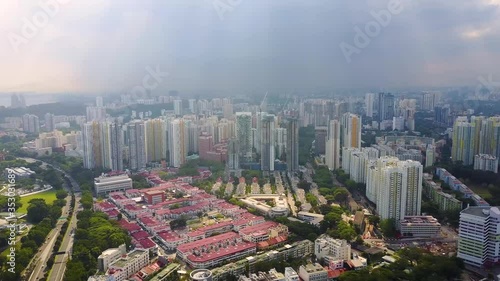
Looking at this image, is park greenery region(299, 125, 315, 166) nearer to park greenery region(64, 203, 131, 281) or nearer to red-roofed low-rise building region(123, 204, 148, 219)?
red-roofed low-rise building region(123, 204, 148, 219)

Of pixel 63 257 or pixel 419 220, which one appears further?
pixel 419 220

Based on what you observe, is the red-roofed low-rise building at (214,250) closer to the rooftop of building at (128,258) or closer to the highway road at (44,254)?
the rooftop of building at (128,258)

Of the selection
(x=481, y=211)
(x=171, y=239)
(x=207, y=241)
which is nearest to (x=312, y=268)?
(x=207, y=241)

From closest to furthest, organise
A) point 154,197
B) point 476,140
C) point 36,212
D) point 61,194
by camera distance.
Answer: point 36,212
point 154,197
point 61,194
point 476,140

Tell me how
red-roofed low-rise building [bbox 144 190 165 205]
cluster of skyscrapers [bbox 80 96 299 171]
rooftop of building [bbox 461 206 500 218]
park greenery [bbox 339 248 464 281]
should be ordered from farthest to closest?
cluster of skyscrapers [bbox 80 96 299 171] → red-roofed low-rise building [bbox 144 190 165 205] → rooftop of building [bbox 461 206 500 218] → park greenery [bbox 339 248 464 281]

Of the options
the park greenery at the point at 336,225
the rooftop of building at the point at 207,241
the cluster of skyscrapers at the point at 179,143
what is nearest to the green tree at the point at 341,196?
the park greenery at the point at 336,225

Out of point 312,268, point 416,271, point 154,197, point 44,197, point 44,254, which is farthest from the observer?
point 44,197

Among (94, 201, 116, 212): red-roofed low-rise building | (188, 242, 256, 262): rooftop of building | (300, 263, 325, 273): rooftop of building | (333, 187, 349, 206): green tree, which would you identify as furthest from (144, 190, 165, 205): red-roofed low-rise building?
(300, 263, 325, 273): rooftop of building

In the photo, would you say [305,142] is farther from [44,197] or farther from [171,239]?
[44,197]

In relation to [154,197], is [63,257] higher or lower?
lower
